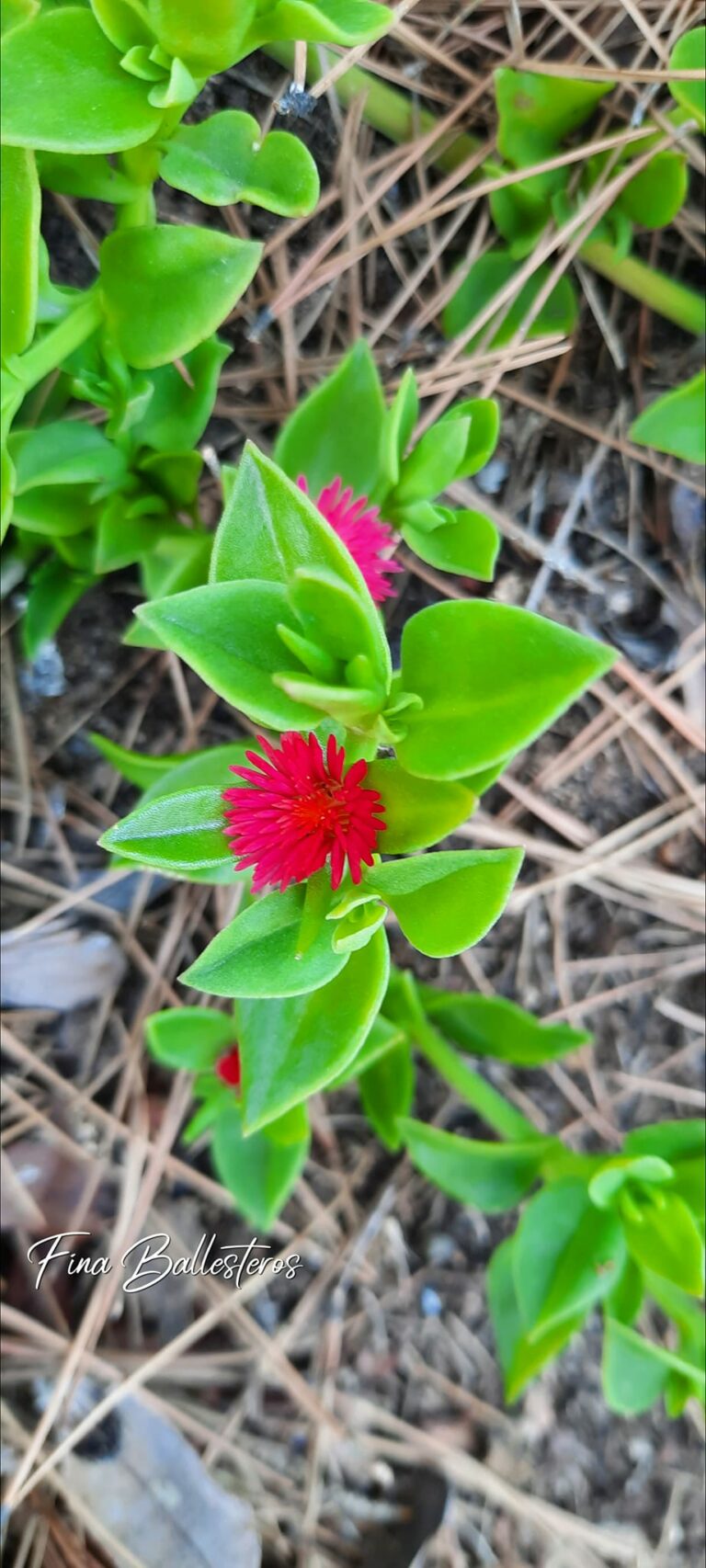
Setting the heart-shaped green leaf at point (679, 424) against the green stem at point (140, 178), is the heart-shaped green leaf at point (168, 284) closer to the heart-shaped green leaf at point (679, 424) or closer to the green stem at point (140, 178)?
the green stem at point (140, 178)

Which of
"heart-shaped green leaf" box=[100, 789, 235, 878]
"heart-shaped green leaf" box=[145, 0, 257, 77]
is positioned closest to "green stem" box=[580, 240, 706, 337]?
"heart-shaped green leaf" box=[145, 0, 257, 77]

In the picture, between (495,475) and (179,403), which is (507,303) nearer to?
(495,475)

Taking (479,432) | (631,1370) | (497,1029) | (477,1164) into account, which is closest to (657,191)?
(479,432)

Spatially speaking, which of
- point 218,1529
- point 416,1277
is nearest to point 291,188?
point 416,1277

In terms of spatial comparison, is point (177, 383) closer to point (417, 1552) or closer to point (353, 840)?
point (353, 840)

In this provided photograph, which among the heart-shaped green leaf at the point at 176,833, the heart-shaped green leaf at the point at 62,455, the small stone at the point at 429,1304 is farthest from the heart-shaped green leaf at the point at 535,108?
the small stone at the point at 429,1304

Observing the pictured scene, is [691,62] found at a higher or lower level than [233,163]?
higher
